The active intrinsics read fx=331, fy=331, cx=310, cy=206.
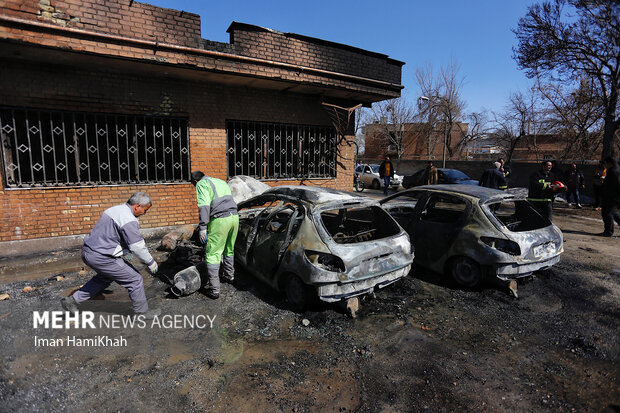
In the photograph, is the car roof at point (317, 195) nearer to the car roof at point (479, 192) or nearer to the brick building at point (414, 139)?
the car roof at point (479, 192)

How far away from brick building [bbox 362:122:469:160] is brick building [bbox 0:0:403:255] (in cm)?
2757

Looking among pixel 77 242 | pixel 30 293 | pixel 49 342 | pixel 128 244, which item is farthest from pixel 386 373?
pixel 77 242

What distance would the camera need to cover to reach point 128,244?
3.52 m

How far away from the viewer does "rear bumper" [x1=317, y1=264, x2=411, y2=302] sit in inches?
146

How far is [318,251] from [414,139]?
35.2m

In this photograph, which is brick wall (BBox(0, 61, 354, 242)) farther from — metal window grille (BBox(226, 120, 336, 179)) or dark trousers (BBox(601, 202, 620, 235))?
dark trousers (BBox(601, 202, 620, 235))

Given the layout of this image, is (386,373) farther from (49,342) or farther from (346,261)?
(49,342)

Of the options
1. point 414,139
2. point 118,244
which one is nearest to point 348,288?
point 118,244

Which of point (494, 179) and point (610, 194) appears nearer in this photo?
point (610, 194)

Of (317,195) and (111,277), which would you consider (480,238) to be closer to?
(317,195)

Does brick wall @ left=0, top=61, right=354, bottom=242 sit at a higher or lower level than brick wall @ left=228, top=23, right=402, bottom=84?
lower

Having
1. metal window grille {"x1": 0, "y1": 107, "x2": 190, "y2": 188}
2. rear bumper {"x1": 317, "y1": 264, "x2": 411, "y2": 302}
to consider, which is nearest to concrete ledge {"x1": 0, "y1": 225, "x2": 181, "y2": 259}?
metal window grille {"x1": 0, "y1": 107, "x2": 190, "y2": 188}

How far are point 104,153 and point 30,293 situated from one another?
10.8 ft

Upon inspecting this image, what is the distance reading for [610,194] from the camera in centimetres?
764
